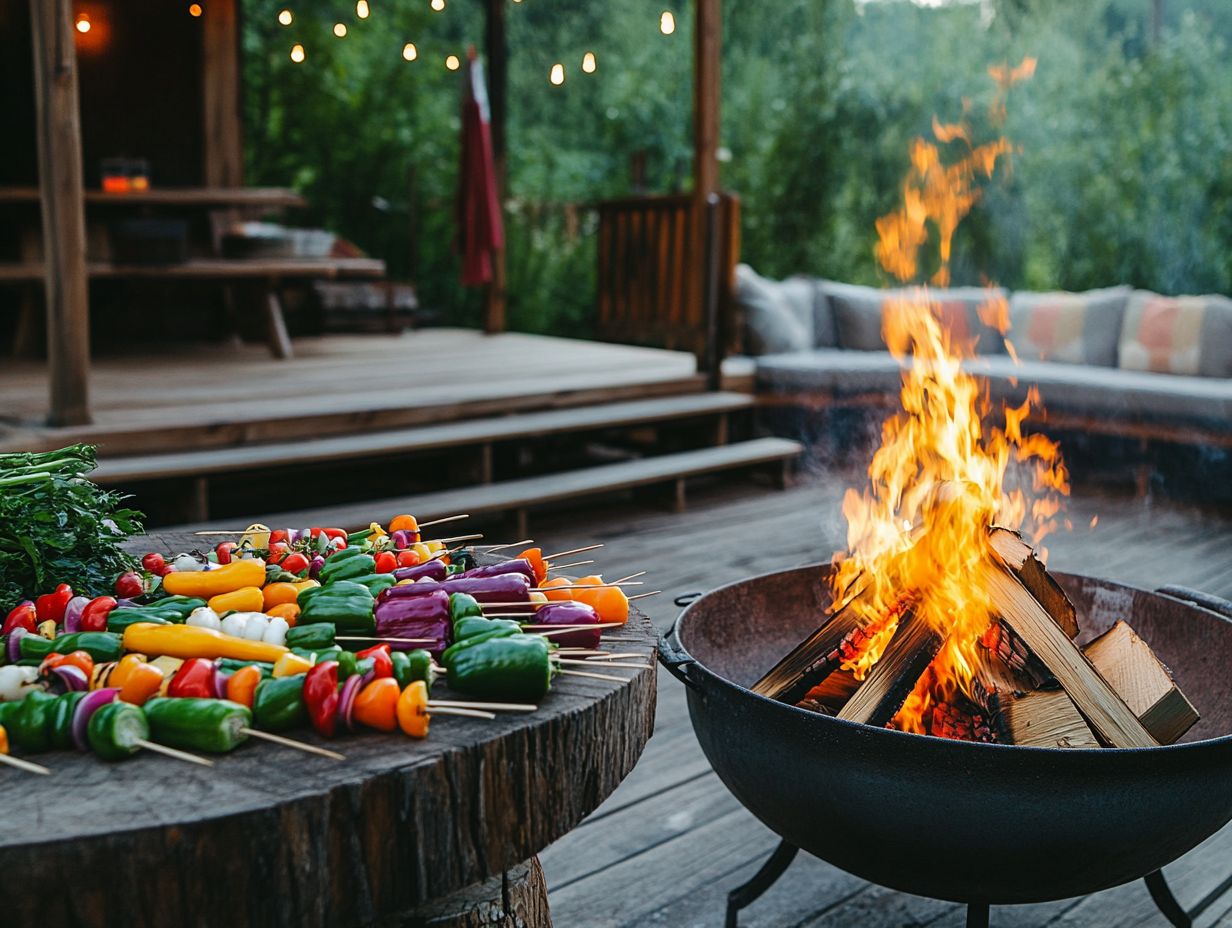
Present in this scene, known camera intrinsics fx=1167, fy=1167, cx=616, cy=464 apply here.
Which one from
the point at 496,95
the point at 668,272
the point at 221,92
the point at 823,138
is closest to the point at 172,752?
the point at 668,272

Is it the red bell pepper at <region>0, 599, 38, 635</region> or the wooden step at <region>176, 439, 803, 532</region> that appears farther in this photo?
the wooden step at <region>176, 439, 803, 532</region>

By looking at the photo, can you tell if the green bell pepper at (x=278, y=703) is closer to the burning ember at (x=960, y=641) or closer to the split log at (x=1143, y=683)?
the burning ember at (x=960, y=641)

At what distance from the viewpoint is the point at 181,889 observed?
106 centimetres

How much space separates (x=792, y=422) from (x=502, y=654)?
5812mm

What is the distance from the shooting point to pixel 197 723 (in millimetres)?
1191

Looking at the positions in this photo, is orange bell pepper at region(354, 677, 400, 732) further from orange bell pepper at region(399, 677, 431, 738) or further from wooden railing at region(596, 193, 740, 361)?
wooden railing at region(596, 193, 740, 361)

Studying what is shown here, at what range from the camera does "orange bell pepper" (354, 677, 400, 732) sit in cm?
124

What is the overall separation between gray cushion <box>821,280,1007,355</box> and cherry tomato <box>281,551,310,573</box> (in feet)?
21.0

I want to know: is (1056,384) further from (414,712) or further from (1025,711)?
(414,712)

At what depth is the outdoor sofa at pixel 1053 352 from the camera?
20.0 feet

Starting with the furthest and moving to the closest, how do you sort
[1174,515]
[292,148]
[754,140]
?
[754,140]
[292,148]
[1174,515]

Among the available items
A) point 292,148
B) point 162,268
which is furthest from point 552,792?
point 292,148

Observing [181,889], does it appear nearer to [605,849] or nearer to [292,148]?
[605,849]

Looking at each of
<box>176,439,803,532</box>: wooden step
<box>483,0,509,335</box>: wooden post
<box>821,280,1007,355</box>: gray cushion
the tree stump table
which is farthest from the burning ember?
<box>483,0,509,335</box>: wooden post
